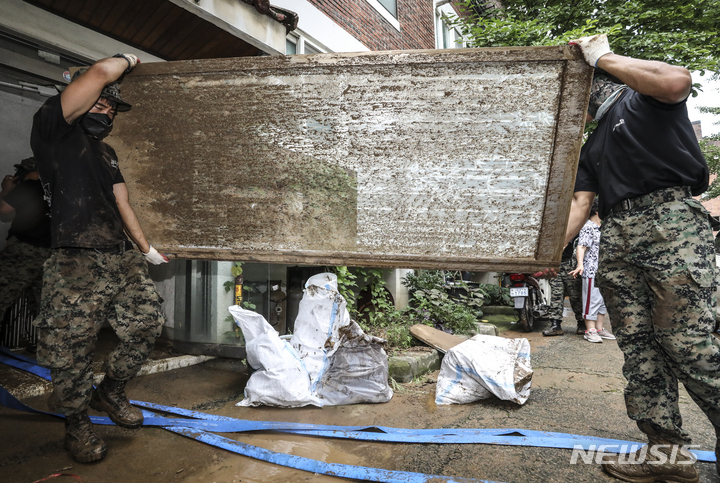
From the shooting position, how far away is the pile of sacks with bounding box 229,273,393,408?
2.84m

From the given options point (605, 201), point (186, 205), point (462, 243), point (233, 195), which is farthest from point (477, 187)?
point (186, 205)

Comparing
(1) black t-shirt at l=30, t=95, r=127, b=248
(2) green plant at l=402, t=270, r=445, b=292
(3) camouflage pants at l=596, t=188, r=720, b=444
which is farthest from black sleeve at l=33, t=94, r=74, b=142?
(2) green plant at l=402, t=270, r=445, b=292

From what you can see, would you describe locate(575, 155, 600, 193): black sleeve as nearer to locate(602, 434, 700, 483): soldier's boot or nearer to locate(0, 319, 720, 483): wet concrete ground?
locate(602, 434, 700, 483): soldier's boot

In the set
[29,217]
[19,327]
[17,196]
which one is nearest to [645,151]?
[29,217]

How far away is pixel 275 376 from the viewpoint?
2.80 meters

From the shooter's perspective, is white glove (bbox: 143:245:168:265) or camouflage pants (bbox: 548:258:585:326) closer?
white glove (bbox: 143:245:168:265)

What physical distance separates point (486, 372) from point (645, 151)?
6.04 ft

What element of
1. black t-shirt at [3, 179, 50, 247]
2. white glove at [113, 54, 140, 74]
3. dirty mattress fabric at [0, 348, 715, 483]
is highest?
white glove at [113, 54, 140, 74]

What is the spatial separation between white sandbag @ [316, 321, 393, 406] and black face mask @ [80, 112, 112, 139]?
2099 millimetres

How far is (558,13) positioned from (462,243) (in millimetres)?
8706

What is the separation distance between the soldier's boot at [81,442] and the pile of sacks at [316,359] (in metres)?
1.01

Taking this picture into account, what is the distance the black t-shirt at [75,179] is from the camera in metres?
2.01

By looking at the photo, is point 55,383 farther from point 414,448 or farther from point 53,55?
point 53,55

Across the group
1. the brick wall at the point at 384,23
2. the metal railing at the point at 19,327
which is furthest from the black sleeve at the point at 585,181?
the brick wall at the point at 384,23
